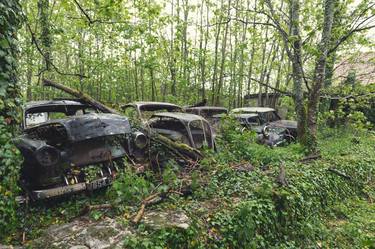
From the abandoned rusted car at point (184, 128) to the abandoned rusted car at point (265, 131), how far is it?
287 cm

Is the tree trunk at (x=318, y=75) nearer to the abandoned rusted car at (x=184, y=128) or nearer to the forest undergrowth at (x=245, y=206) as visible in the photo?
the forest undergrowth at (x=245, y=206)

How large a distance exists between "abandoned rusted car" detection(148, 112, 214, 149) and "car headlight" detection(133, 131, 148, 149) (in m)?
0.88

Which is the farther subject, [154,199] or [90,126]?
[90,126]

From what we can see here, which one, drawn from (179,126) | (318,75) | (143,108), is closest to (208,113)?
(143,108)

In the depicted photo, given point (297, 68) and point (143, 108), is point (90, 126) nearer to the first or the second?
point (143, 108)

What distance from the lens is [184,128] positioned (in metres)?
6.34

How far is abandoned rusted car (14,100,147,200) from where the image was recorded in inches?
156

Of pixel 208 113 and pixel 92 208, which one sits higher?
pixel 208 113

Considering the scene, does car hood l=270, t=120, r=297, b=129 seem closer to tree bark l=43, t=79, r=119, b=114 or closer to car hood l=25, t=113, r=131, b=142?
tree bark l=43, t=79, r=119, b=114

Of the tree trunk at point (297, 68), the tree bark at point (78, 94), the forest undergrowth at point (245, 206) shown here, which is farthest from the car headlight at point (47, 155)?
the tree trunk at point (297, 68)

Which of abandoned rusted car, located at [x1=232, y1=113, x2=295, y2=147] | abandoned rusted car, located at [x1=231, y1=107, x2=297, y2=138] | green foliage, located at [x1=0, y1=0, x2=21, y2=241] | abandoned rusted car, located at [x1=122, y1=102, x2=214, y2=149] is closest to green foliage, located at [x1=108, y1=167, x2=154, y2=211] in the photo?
green foliage, located at [x1=0, y1=0, x2=21, y2=241]

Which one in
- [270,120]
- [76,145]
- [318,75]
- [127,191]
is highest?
[318,75]

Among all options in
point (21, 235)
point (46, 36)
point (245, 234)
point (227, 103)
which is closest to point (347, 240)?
point (245, 234)

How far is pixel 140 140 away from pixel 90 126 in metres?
1.08
